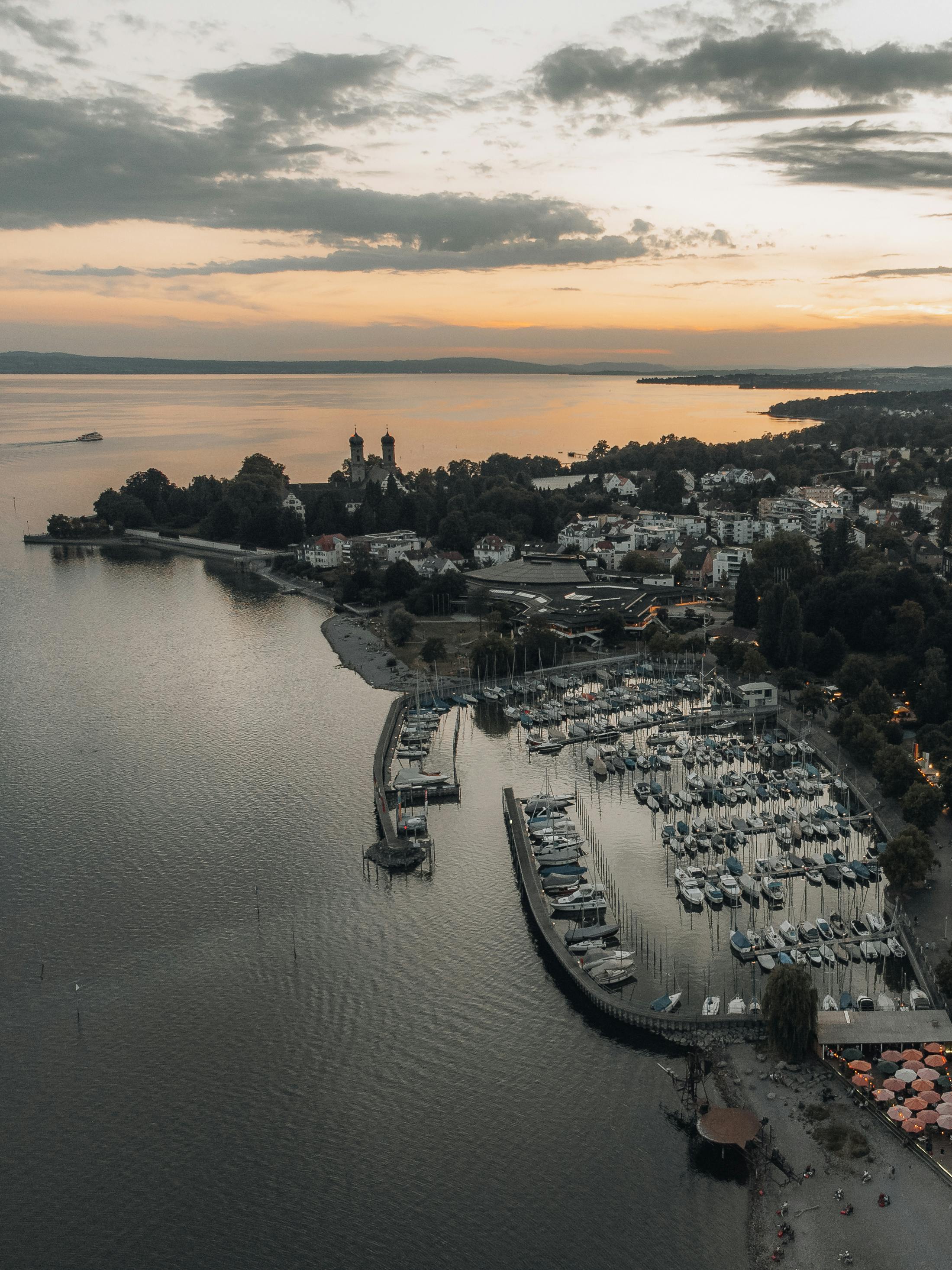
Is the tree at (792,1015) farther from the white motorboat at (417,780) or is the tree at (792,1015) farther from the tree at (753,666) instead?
the tree at (753,666)

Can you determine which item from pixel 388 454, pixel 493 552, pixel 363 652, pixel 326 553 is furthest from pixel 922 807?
pixel 388 454

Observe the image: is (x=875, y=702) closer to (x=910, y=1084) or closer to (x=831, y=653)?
(x=831, y=653)

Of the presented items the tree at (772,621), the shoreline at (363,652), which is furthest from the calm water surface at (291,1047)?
the tree at (772,621)

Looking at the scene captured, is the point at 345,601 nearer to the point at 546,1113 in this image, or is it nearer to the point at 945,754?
the point at 945,754

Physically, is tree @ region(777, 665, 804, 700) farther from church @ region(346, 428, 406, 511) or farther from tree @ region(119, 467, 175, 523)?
tree @ region(119, 467, 175, 523)

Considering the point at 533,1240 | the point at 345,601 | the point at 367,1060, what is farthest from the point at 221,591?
→ the point at 533,1240

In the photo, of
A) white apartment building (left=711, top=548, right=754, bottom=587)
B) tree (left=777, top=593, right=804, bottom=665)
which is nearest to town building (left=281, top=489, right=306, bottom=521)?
white apartment building (left=711, top=548, right=754, bottom=587)
